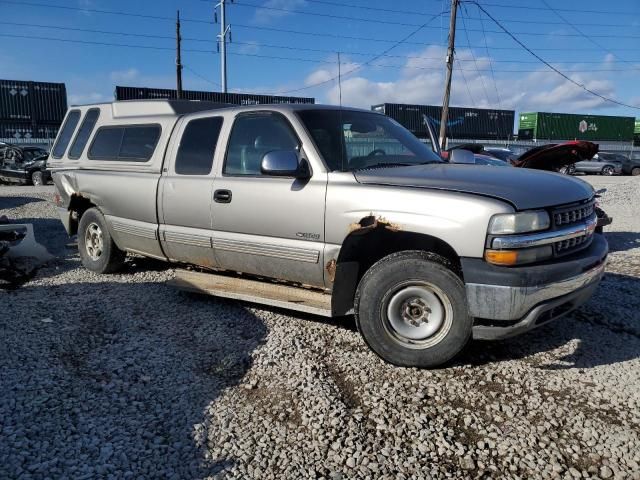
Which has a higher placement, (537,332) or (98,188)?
(98,188)

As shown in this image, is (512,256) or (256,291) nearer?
(512,256)

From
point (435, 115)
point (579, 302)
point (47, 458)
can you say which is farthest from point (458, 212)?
point (435, 115)

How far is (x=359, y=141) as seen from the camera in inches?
169

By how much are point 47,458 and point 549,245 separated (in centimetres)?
304

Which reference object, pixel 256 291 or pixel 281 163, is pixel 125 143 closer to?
pixel 256 291

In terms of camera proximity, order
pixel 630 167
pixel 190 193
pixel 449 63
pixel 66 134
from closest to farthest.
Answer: pixel 190 193
pixel 66 134
pixel 449 63
pixel 630 167

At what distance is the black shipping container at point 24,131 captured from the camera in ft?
103

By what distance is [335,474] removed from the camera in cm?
240

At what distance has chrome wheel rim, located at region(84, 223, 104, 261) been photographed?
5949 mm

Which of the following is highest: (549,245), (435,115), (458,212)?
(435,115)

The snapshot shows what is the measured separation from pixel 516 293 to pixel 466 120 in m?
44.8

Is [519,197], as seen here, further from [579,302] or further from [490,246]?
[579,302]

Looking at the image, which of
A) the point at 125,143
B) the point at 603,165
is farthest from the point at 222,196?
the point at 603,165

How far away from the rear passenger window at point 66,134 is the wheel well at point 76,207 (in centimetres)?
84
